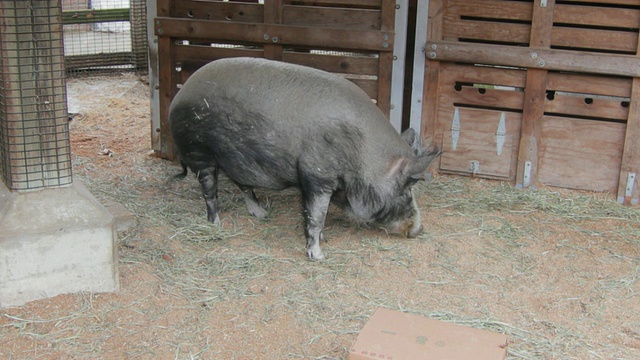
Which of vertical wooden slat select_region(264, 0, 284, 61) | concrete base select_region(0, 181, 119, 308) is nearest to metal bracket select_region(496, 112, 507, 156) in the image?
vertical wooden slat select_region(264, 0, 284, 61)

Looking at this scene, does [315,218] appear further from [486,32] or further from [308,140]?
[486,32]

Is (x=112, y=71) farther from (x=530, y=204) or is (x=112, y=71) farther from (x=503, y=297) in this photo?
(x=503, y=297)

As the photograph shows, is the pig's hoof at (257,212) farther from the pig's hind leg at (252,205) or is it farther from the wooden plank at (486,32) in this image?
the wooden plank at (486,32)

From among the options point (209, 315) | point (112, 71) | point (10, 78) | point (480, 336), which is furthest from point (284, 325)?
point (112, 71)

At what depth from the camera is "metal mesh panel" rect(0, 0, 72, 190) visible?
452 centimetres

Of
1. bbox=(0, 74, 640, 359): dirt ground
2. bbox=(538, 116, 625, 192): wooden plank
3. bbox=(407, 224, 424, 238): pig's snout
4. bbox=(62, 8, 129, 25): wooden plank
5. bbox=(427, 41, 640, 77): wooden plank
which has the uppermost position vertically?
bbox=(427, 41, 640, 77): wooden plank

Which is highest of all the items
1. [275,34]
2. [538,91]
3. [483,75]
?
[275,34]

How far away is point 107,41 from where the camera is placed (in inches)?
510

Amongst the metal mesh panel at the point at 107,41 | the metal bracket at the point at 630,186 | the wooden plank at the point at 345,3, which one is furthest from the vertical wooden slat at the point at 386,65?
the metal mesh panel at the point at 107,41

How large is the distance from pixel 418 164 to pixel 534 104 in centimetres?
189

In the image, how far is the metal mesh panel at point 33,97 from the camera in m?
4.52

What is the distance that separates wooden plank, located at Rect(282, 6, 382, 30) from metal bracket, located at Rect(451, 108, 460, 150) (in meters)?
1.03

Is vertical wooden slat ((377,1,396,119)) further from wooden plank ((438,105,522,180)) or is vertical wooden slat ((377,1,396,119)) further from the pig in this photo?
the pig

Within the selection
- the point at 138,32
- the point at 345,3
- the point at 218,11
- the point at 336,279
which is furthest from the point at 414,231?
the point at 138,32
